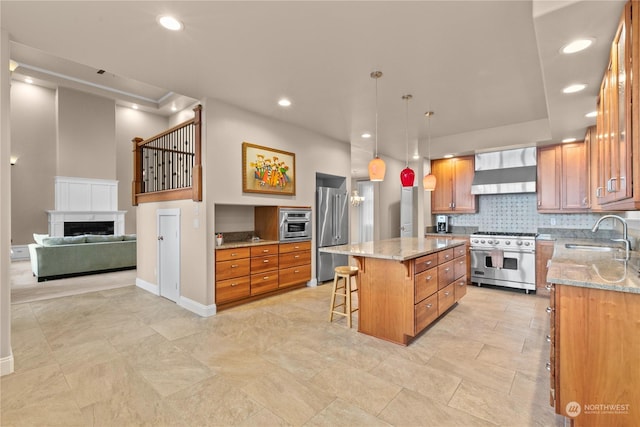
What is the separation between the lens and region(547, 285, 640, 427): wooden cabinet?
153cm

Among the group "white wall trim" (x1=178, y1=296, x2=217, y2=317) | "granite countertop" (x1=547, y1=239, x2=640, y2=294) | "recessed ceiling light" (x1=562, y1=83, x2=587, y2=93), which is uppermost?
"recessed ceiling light" (x1=562, y1=83, x2=587, y2=93)

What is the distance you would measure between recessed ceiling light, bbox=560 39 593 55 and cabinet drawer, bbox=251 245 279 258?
3785 millimetres

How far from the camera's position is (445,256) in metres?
3.54

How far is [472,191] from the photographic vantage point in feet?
17.6

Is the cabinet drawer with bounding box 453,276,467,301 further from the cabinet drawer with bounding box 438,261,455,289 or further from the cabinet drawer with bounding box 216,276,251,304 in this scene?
the cabinet drawer with bounding box 216,276,251,304

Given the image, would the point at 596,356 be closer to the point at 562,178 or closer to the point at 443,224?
the point at 562,178

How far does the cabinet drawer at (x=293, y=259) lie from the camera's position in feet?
15.2

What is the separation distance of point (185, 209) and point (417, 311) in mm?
3213

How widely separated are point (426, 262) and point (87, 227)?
9.89 meters

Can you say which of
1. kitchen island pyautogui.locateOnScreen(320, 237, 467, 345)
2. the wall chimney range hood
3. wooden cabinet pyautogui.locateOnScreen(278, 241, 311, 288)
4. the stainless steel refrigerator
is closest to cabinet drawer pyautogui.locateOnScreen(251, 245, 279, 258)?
wooden cabinet pyautogui.locateOnScreen(278, 241, 311, 288)

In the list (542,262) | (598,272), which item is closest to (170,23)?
(598,272)

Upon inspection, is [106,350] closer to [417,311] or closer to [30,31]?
[30,31]

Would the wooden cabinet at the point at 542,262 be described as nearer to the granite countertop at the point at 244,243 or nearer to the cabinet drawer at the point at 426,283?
the cabinet drawer at the point at 426,283

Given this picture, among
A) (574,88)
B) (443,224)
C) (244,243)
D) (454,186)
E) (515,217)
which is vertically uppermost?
(574,88)
